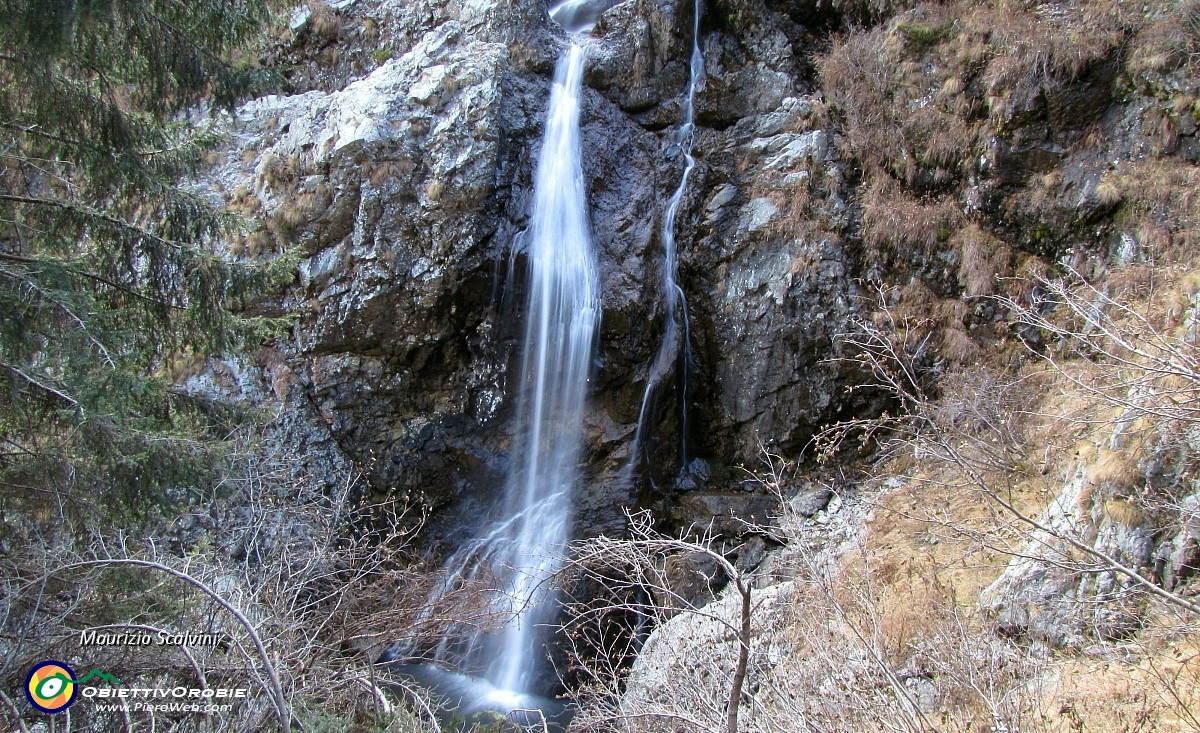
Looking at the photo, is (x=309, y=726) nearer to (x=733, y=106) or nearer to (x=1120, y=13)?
(x=733, y=106)

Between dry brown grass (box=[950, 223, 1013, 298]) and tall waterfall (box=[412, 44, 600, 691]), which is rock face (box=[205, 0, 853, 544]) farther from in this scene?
dry brown grass (box=[950, 223, 1013, 298])

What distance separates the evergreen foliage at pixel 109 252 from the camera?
425 cm

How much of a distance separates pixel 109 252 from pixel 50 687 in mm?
2782

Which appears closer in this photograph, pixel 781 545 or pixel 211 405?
pixel 211 405

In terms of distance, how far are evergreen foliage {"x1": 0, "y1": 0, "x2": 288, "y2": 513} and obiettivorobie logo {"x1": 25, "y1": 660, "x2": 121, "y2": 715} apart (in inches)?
42.4

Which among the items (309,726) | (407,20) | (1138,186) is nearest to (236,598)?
(309,726)

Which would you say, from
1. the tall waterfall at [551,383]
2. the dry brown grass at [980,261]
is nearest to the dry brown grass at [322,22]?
the tall waterfall at [551,383]

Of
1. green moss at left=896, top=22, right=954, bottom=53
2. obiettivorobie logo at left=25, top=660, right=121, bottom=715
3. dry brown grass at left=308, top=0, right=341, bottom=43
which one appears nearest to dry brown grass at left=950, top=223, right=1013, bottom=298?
green moss at left=896, top=22, right=954, bottom=53

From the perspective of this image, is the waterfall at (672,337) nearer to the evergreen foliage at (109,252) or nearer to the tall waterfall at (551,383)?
the tall waterfall at (551,383)

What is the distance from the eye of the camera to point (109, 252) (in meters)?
4.87

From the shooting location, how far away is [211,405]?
5180 millimetres

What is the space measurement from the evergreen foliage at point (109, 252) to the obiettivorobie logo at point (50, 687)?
108 centimetres

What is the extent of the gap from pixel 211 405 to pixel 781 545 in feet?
18.6

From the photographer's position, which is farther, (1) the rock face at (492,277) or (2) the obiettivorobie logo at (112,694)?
(1) the rock face at (492,277)
